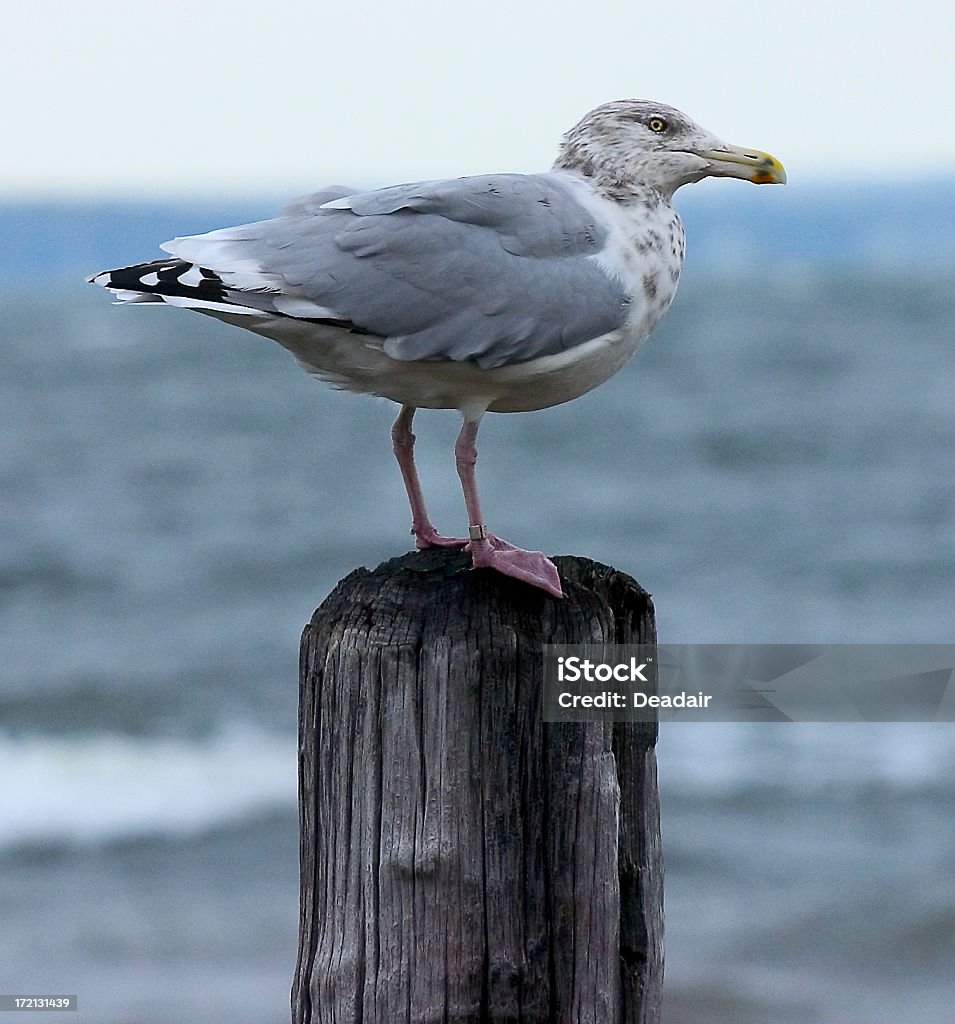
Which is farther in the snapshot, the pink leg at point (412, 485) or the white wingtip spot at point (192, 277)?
the pink leg at point (412, 485)

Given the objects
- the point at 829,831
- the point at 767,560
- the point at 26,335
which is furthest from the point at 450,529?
the point at 26,335

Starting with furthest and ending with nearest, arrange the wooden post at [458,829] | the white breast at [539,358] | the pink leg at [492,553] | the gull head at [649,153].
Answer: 1. the gull head at [649,153]
2. the white breast at [539,358]
3. the pink leg at [492,553]
4. the wooden post at [458,829]

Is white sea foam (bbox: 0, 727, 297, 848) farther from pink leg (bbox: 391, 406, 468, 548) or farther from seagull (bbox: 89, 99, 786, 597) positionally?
seagull (bbox: 89, 99, 786, 597)

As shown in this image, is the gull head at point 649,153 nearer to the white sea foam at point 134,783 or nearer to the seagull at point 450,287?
the seagull at point 450,287

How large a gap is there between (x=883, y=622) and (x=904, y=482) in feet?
12.6

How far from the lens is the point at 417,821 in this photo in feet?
10.1

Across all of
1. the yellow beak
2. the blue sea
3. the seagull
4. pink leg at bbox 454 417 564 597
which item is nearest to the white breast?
the seagull

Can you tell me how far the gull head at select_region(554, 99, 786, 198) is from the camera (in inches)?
163

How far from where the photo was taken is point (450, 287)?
3.79 metres

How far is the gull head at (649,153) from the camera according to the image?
415cm

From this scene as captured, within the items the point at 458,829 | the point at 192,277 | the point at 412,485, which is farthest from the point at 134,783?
the point at 458,829

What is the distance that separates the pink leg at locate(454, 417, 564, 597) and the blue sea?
3.61m

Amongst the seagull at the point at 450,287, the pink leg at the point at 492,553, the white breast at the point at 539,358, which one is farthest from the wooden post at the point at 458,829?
the white breast at the point at 539,358

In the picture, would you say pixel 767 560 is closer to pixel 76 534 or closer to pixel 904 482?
pixel 904 482
